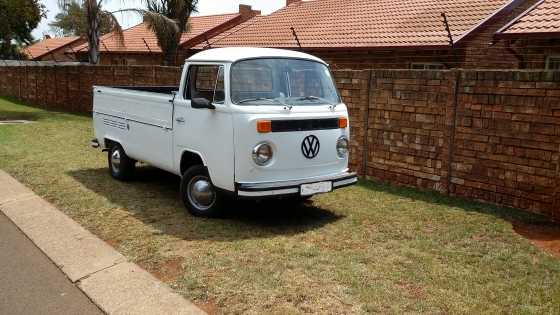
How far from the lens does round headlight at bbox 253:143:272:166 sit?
5540 mm

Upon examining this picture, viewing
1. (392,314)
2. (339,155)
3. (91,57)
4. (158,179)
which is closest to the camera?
(392,314)

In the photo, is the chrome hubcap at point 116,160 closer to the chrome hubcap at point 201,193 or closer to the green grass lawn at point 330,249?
the green grass lawn at point 330,249

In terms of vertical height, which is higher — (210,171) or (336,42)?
(336,42)

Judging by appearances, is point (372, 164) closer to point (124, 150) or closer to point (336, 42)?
point (124, 150)

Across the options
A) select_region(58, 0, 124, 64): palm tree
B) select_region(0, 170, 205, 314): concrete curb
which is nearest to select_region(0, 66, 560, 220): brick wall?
select_region(0, 170, 205, 314): concrete curb

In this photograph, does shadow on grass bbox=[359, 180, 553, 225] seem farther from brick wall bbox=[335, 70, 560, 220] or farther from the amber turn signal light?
the amber turn signal light

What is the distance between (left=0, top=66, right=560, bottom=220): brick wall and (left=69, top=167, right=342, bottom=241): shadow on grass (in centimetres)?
194

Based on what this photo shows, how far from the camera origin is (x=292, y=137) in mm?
5699

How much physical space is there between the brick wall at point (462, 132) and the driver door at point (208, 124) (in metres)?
3.00

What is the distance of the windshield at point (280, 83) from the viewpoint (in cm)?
582

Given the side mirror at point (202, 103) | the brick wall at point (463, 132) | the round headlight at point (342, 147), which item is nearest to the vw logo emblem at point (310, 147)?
the round headlight at point (342, 147)

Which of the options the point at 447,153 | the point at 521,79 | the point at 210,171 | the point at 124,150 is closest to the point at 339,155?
the point at 210,171

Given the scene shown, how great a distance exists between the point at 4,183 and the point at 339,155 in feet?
17.2

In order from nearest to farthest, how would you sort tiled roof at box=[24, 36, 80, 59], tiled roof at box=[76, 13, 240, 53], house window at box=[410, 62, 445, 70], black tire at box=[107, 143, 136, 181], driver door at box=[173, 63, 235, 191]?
driver door at box=[173, 63, 235, 191], black tire at box=[107, 143, 136, 181], house window at box=[410, 62, 445, 70], tiled roof at box=[76, 13, 240, 53], tiled roof at box=[24, 36, 80, 59]
